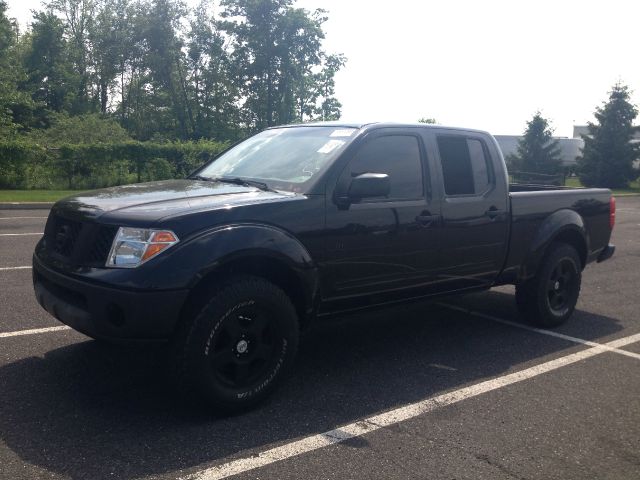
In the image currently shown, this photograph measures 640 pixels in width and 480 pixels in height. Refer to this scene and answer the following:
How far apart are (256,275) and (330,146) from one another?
1234 mm

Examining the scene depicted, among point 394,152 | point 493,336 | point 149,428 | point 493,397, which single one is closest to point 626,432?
point 493,397

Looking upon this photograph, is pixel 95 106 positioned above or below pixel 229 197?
above

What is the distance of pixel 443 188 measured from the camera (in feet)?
17.0

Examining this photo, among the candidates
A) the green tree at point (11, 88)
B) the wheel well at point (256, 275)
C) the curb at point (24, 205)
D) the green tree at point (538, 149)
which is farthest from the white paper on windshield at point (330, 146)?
the green tree at point (538, 149)

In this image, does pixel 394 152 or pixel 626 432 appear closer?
pixel 626 432

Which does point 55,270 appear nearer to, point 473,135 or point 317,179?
point 317,179

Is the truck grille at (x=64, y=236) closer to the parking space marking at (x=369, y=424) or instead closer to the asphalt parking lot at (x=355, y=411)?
the asphalt parking lot at (x=355, y=411)

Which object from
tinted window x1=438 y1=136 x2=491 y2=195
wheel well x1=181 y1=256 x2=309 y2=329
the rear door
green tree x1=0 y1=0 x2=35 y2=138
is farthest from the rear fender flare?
green tree x1=0 y1=0 x2=35 y2=138

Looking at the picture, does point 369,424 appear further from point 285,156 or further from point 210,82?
point 210,82

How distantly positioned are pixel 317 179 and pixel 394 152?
86 centimetres

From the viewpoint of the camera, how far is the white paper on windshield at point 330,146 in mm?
4711

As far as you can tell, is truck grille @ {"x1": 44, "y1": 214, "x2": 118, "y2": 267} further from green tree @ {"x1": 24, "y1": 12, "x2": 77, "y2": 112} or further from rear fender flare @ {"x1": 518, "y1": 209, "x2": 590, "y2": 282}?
green tree @ {"x1": 24, "y1": 12, "x2": 77, "y2": 112}

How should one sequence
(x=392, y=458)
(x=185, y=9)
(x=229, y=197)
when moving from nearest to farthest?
1. (x=392, y=458)
2. (x=229, y=197)
3. (x=185, y=9)

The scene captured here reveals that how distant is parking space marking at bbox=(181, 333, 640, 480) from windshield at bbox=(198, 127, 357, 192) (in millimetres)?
1608
